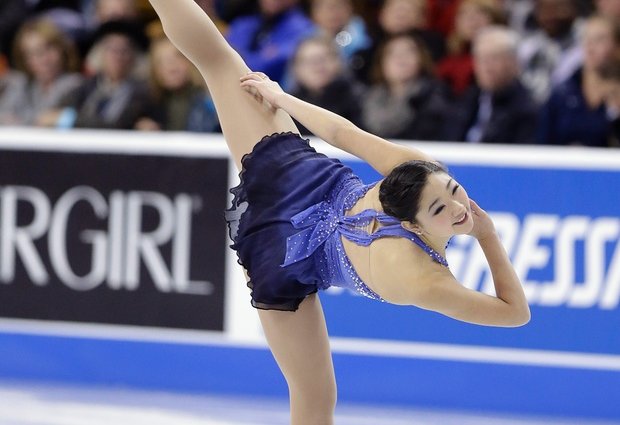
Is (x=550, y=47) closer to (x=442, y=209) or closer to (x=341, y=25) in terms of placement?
(x=341, y=25)

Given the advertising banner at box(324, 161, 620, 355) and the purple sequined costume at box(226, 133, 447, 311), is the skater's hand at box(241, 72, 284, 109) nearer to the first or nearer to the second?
the purple sequined costume at box(226, 133, 447, 311)

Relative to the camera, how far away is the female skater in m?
3.04

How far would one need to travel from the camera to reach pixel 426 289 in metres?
2.94

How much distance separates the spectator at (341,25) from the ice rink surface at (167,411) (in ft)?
6.91

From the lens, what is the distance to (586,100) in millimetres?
5438

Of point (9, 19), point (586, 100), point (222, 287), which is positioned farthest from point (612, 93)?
point (9, 19)

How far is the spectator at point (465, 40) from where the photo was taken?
19.8ft

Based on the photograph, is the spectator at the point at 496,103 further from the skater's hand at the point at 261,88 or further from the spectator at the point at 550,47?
the skater's hand at the point at 261,88

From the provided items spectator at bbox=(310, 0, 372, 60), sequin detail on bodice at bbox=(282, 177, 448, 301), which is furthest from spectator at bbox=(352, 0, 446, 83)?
sequin detail on bodice at bbox=(282, 177, 448, 301)

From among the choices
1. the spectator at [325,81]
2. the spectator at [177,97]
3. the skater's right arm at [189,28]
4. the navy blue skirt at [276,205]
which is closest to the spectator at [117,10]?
the spectator at [177,97]

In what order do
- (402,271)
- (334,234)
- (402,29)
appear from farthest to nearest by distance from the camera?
(402,29) < (334,234) < (402,271)

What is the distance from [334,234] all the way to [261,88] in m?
0.53

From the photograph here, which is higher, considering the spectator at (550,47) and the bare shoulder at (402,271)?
the spectator at (550,47)

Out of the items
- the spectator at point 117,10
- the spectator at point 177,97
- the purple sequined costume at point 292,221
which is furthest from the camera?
the spectator at point 117,10
